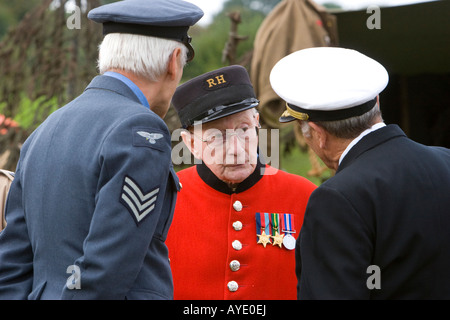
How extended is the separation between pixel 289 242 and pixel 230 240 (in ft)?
0.83

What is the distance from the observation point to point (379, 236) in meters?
1.80

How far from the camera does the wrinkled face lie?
2816 mm

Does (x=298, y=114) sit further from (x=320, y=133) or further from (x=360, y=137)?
(x=360, y=137)

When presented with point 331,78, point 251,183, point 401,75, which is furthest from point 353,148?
point 401,75

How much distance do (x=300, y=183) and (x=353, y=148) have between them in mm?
958

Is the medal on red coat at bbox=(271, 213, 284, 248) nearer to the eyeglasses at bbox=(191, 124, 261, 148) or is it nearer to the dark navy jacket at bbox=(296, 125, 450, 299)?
the eyeglasses at bbox=(191, 124, 261, 148)

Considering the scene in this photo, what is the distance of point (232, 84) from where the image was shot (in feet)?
9.37

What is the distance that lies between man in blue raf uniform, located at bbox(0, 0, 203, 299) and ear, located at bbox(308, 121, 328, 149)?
1.53 ft

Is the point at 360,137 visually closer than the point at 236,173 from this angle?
Yes

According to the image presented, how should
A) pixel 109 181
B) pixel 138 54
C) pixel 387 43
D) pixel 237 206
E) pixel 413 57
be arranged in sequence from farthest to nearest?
pixel 413 57 → pixel 387 43 → pixel 237 206 → pixel 138 54 → pixel 109 181

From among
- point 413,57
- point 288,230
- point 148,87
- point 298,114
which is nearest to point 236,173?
point 288,230

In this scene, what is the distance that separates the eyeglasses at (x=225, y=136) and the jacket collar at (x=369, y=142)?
0.90 meters

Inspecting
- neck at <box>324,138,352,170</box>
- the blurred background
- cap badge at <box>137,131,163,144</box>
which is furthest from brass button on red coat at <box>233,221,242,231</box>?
the blurred background

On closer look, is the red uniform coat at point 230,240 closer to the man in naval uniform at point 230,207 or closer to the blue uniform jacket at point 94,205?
the man in naval uniform at point 230,207
